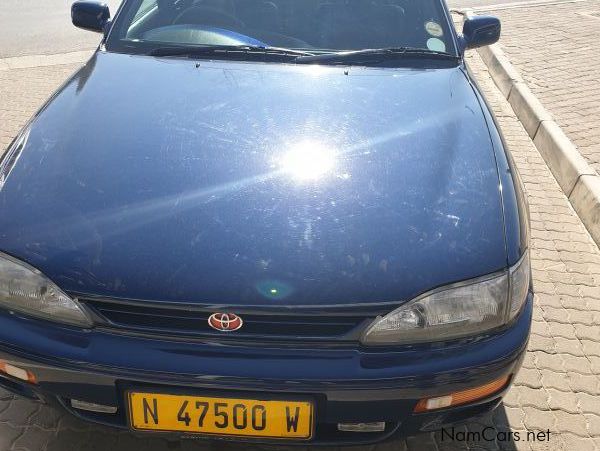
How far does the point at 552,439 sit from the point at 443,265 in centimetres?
104

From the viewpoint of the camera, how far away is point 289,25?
110 inches

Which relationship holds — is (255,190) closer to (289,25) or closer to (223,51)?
(223,51)

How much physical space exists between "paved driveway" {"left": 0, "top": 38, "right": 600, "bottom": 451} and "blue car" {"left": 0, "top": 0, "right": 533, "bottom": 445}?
35 cm

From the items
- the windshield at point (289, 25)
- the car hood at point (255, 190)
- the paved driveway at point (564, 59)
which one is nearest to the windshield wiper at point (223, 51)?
the windshield at point (289, 25)

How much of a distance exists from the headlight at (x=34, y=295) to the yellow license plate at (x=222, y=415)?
0.27m

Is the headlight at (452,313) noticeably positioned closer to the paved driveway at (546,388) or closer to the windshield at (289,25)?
the paved driveway at (546,388)

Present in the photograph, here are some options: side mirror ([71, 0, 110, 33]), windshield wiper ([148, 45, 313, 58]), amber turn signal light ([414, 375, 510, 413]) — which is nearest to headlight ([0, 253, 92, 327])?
amber turn signal light ([414, 375, 510, 413])

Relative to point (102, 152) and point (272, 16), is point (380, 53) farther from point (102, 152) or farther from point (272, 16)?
point (102, 152)

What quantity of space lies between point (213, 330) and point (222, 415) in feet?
0.78

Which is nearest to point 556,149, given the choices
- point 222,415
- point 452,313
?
point 452,313

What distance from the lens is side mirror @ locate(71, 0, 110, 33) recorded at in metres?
3.12

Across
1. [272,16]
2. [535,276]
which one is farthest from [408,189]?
[535,276]

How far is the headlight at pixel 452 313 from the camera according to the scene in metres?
1.60

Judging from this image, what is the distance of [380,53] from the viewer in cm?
260
